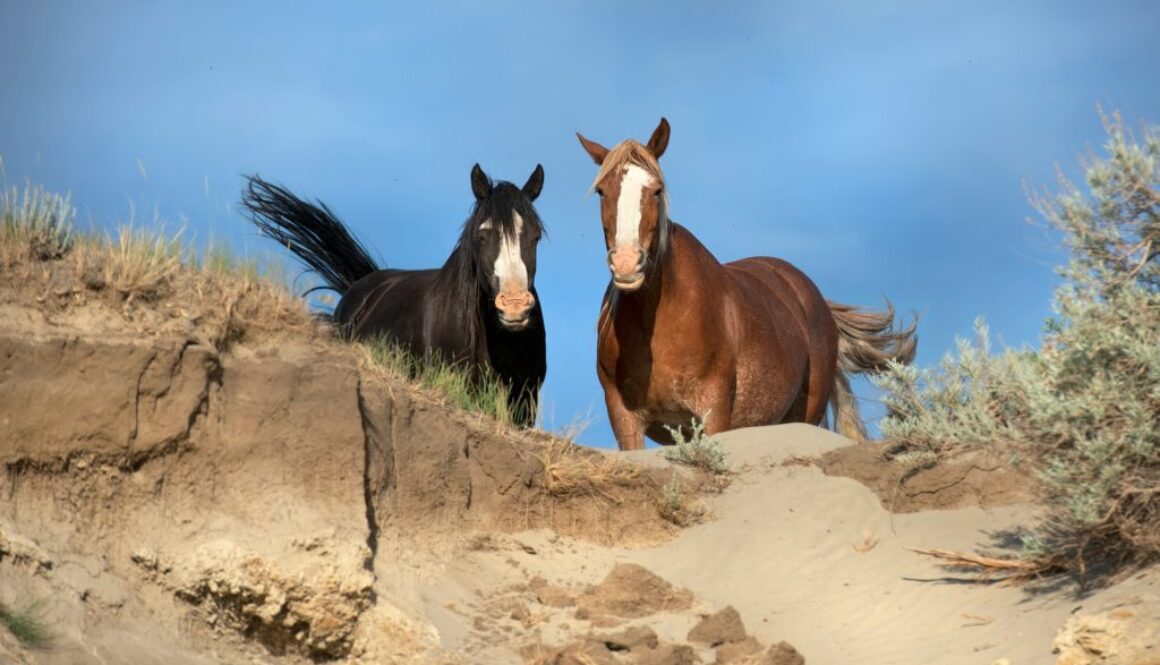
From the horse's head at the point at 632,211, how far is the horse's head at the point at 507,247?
81 centimetres

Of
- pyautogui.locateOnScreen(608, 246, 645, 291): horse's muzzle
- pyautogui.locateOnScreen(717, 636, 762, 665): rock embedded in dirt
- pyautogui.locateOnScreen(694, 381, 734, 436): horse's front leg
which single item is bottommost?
pyautogui.locateOnScreen(717, 636, 762, 665): rock embedded in dirt

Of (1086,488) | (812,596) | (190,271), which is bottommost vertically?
(812,596)

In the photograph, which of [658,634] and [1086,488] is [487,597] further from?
[1086,488]

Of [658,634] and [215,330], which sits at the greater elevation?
[215,330]

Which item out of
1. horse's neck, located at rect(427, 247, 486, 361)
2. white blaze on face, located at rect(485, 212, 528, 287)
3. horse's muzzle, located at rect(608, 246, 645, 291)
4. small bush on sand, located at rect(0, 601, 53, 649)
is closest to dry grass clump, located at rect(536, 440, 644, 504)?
horse's muzzle, located at rect(608, 246, 645, 291)

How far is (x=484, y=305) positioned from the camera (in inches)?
477

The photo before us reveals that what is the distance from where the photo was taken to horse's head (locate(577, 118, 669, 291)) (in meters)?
10.8

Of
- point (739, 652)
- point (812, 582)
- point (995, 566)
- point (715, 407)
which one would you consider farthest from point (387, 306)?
point (995, 566)

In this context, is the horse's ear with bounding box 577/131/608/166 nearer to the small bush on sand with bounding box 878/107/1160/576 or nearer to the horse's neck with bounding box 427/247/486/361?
the horse's neck with bounding box 427/247/486/361

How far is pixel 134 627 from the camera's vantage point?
6695 mm

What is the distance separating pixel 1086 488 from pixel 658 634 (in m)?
2.34

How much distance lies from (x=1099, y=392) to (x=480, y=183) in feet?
21.1

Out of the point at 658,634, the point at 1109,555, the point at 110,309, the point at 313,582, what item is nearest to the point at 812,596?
the point at 658,634

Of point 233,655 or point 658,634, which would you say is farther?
point 658,634
